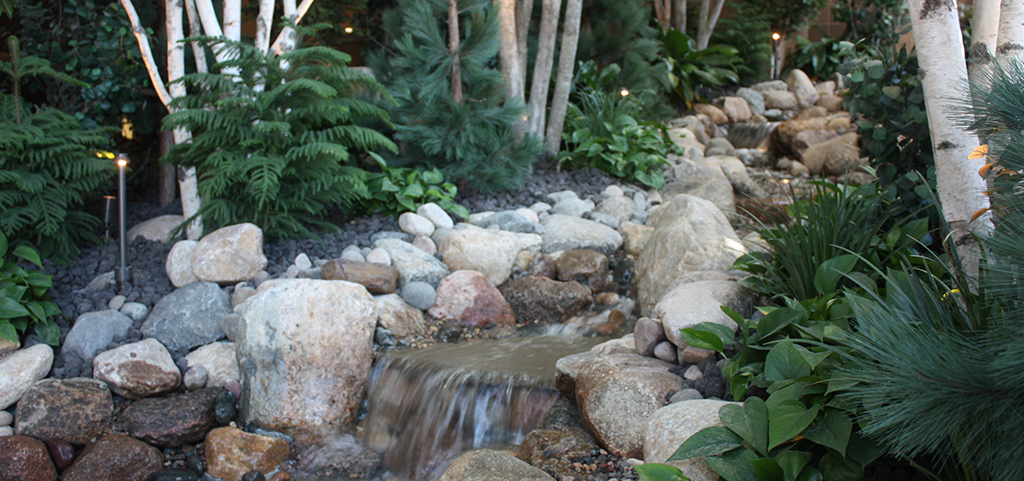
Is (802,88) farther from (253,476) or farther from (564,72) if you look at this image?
(253,476)

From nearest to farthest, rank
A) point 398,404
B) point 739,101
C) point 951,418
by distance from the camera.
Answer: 1. point 951,418
2. point 398,404
3. point 739,101

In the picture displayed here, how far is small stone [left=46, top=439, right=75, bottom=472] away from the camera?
2.96m

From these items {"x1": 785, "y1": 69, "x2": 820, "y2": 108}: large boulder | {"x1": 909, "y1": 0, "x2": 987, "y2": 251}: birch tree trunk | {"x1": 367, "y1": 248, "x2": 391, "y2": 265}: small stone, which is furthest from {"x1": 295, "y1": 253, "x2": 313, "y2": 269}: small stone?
{"x1": 785, "y1": 69, "x2": 820, "y2": 108}: large boulder

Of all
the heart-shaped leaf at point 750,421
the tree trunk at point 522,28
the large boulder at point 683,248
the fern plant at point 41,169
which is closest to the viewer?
the heart-shaped leaf at point 750,421

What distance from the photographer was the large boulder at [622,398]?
7.93 ft

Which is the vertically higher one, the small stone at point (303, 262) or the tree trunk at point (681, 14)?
the tree trunk at point (681, 14)

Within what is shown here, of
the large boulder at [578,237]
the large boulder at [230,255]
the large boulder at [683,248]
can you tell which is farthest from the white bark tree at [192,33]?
the large boulder at [683,248]

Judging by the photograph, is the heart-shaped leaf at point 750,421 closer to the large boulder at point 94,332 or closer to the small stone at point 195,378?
the small stone at point 195,378

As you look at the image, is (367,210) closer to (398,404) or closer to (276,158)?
(276,158)

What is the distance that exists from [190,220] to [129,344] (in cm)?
104

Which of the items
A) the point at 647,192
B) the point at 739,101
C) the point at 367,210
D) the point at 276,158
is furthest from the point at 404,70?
the point at 739,101

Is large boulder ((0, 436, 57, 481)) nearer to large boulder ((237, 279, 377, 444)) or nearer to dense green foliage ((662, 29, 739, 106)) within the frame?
large boulder ((237, 279, 377, 444))

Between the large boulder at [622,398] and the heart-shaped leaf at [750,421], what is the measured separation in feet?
1.92

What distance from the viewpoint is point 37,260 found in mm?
3463
